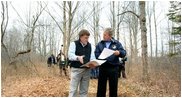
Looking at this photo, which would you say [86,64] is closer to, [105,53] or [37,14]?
[105,53]

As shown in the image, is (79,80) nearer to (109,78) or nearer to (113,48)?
(109,78)

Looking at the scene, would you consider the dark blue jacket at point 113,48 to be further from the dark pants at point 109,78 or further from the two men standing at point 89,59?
the dark pants at point 109,78

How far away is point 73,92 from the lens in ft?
15.6

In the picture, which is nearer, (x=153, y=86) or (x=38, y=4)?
(x=153, y=86)

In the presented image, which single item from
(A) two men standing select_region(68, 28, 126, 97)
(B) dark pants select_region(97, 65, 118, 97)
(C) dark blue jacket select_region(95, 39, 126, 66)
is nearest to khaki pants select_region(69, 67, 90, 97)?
(A) two men standing select_region(68, 28, 126, 97)

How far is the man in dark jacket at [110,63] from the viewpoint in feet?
15.2

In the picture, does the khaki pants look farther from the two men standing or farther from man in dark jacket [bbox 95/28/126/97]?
man in dark jacket [bbox 95/28/126/97]

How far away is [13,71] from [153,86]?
636 cm

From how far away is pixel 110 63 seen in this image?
4617 millimetres

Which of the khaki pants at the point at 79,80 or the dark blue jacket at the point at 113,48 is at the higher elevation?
the dark blue jacket at the point at 113,48

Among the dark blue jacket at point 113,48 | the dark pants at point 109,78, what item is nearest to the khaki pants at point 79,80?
the dark pants at point 109,78

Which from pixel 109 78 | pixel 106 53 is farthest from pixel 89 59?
pixel 109 78

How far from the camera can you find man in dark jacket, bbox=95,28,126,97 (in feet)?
15.2

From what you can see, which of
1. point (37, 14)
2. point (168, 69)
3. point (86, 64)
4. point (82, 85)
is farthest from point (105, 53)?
point (37, 14)
